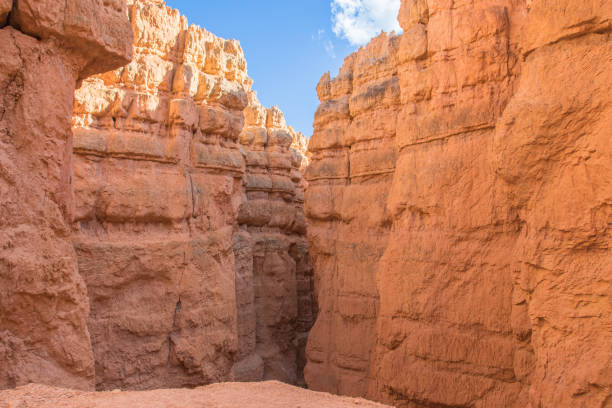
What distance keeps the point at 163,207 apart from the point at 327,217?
319cm

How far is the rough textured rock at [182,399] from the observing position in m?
2.92

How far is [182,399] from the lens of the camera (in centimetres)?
324

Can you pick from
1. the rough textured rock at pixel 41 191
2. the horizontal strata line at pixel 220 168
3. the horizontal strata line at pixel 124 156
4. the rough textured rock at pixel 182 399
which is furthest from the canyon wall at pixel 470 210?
the rough textured rock at pixel 41 191

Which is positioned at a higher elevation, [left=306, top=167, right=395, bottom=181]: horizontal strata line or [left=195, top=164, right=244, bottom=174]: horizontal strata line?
[left=195, top=164, right=244, bottom=174]: horizontal strata line

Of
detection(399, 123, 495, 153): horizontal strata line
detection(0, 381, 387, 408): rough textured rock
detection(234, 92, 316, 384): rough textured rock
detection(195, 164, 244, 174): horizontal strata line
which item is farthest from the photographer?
detection(234, 92, 316, 384): rough textured rock

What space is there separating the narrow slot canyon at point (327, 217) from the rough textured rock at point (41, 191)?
2cm

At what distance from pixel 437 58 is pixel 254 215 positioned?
22.9 feet

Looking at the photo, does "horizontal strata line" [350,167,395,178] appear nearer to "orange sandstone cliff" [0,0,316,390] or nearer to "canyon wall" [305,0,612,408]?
"canyon wall" [305,0,612,408]

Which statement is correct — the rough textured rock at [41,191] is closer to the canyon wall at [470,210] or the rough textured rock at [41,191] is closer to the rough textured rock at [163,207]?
the rough textured rock at [163,207]

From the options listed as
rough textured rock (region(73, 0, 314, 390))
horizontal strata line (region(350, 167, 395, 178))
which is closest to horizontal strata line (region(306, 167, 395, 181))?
horizontal strata line (region(350, 167, 395, 178))

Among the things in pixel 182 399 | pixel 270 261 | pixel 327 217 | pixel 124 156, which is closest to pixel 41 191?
pixel 182 399

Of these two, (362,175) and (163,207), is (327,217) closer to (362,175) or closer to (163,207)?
(362,175)

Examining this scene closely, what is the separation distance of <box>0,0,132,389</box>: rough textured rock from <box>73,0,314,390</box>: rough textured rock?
339 cm

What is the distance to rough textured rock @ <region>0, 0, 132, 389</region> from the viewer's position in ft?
11.4
